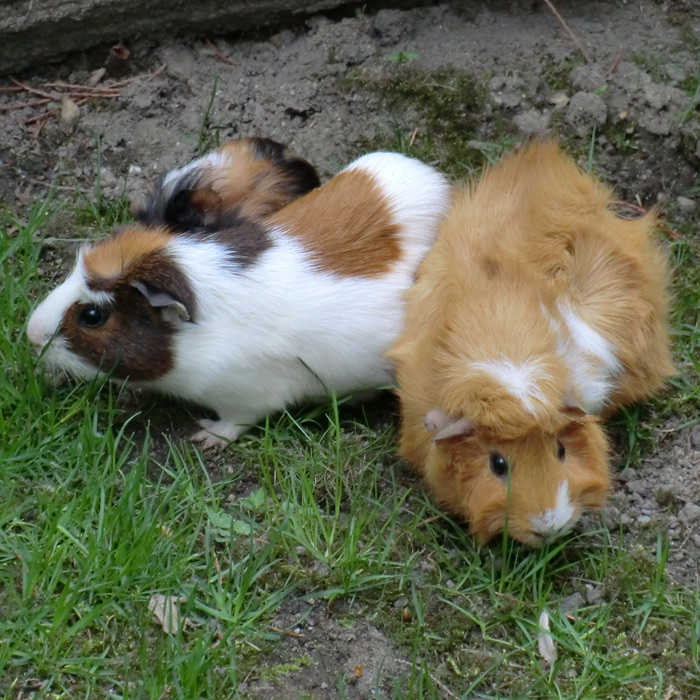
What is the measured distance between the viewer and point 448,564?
2.64 metres

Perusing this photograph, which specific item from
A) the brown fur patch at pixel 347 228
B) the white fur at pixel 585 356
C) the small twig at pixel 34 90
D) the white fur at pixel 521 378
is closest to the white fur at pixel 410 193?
the brown fur patch at pixel 347 228

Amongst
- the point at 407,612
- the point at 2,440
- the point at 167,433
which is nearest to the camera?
the point at 407,612

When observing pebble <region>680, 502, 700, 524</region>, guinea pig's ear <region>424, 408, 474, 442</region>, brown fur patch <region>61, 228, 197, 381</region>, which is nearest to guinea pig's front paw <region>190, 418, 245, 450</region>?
brown fur patch <region>61, 228, 197, 381</region>

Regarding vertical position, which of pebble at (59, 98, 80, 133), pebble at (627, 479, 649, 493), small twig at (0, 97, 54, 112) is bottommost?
pebble at (627, 479, 649, 493)

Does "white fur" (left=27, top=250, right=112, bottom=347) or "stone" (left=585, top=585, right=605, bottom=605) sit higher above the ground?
"white fur" (left=27, top=250, right=112, bottom=347)

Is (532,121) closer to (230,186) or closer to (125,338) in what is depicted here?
(230,186)

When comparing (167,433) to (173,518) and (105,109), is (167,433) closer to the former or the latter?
(173,518)

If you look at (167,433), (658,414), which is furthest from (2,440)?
(658,414)

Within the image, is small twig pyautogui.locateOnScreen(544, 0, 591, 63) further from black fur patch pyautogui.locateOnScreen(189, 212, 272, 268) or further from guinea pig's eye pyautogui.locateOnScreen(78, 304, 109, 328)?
guinea pig's eye pyautogui.locateOnScreen(78, 304, 109, 328)

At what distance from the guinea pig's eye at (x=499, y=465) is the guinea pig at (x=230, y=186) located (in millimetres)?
1304

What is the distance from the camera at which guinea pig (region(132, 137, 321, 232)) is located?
3158 mm

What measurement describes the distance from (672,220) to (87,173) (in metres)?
2.27

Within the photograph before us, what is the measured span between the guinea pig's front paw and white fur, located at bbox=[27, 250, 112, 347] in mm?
521

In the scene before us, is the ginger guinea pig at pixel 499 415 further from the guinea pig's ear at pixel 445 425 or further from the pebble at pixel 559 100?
the pebble at pixel 559 100
